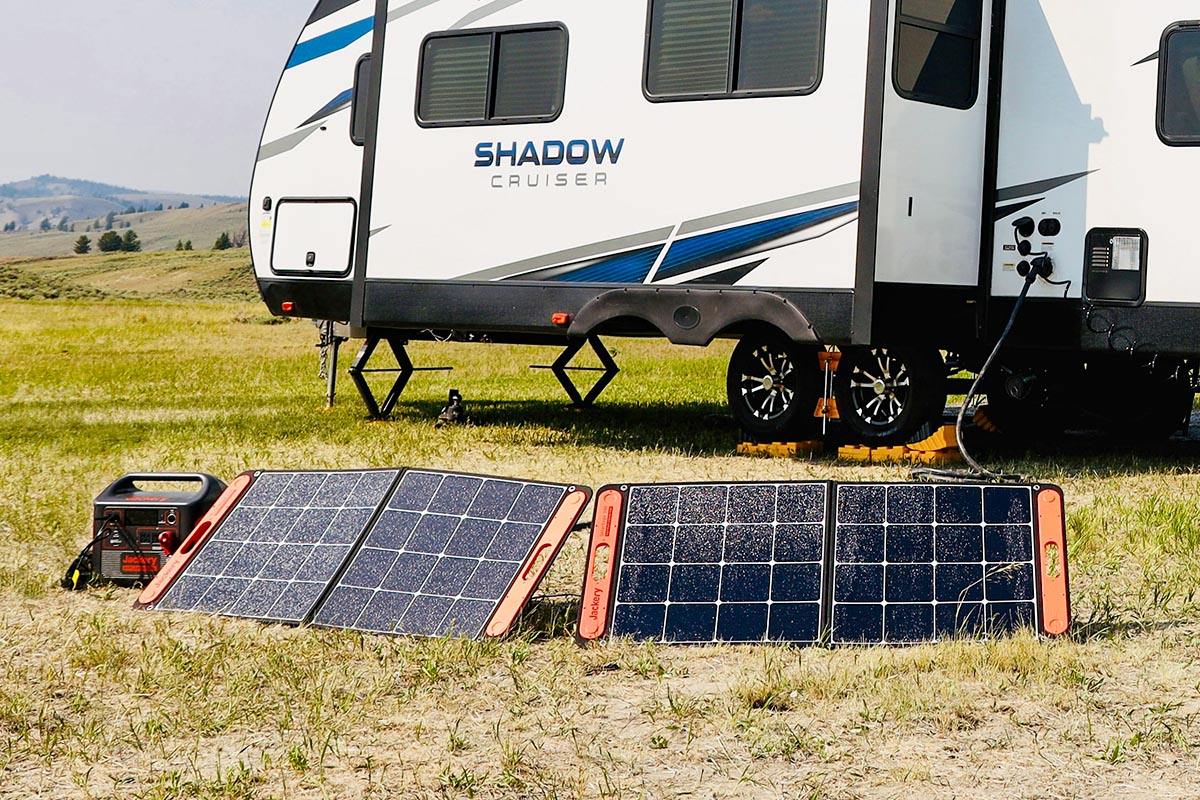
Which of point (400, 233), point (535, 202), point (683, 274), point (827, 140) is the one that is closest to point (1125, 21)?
point (827, 140)

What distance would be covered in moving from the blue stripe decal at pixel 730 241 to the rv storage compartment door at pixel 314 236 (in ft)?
9.68

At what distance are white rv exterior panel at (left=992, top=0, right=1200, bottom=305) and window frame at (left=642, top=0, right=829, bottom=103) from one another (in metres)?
1.34

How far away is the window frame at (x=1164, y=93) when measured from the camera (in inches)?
381

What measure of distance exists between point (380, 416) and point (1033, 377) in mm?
6080

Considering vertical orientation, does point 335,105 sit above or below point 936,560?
above

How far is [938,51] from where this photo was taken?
10055mm

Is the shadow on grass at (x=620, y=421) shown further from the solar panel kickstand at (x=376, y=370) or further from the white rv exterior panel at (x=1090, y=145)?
the white rv exterior panel at (x=1090, y=145)

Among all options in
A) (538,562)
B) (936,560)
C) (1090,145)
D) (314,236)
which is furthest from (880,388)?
(538,562)

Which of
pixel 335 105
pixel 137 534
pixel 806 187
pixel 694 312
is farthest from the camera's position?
pixel 335 105

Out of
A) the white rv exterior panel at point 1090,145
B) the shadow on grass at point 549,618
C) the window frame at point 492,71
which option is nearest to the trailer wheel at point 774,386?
the white rv exterior panel at point 1090,145

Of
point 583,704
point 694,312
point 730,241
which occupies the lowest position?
point 583,704

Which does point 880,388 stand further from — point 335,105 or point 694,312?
point 335,105

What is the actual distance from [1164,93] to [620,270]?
384 cm

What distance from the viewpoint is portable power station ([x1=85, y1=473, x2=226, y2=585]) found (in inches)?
265
